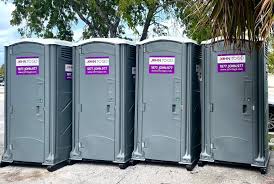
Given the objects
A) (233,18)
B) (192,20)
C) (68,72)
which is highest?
(192,20)

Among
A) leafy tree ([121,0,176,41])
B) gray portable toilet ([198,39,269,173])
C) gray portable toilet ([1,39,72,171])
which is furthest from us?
leafy tree ([121,0,176,41])

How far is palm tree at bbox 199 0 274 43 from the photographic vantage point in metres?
4.90

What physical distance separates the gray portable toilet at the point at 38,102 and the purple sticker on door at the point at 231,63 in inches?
100

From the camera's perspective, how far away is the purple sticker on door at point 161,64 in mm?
6516

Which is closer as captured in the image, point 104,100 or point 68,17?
point 104,100

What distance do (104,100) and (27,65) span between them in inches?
55.4

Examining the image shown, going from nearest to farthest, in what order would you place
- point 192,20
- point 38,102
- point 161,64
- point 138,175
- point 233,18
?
1. point 233,18
2. point 138,175
3. point 161,64
4. point 38,102
5. point 192,20

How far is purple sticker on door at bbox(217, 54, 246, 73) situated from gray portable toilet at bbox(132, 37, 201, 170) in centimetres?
43

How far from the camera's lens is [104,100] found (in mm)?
6758

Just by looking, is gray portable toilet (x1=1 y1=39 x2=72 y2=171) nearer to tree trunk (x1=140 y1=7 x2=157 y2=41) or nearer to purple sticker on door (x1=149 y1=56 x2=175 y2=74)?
purple sticker on door (x1=149 y1=56 x2=175 y2=74)

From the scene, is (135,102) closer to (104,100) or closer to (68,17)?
(104,100)

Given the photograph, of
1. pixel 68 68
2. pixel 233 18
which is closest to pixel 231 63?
pixel 233 18

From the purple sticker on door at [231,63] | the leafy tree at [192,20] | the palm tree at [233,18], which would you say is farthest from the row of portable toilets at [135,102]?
the palm tree at [233,18]

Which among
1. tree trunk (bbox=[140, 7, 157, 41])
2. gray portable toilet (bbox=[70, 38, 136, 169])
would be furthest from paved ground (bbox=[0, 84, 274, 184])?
tree trunk (bbox=[140, 7, 157, 41])
